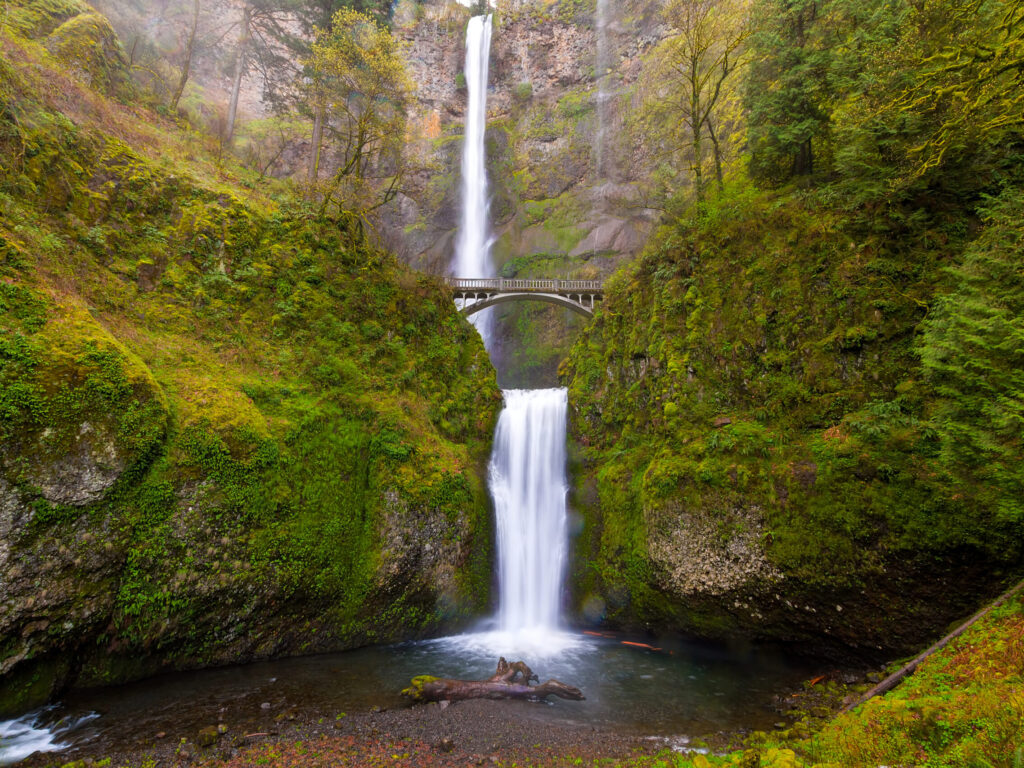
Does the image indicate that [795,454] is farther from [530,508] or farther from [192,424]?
[192,424]

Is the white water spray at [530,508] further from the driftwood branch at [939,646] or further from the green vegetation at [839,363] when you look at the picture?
the driftwood branch at [939,646]

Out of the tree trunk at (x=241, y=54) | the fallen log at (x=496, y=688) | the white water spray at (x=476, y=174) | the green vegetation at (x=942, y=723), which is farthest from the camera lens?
the white water spray at (x=476, y=174)

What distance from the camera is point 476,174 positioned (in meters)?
33.6

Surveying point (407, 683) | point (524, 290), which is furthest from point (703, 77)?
point (407, 683)

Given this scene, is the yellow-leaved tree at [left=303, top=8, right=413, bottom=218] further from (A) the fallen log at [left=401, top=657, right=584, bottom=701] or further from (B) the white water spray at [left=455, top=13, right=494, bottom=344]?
(B) the white water spray at [left=455, top=13, right=494, bottom=344]

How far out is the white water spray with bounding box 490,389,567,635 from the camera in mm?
11828

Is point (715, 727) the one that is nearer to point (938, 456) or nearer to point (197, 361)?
point (938, 456)

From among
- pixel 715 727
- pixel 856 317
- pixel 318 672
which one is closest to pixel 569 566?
pixel 715 727

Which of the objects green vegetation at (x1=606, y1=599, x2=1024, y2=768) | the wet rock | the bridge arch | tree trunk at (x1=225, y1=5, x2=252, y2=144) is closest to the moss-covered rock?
tree trunk at (x1=225, y1=5, x2=252, y2=144)

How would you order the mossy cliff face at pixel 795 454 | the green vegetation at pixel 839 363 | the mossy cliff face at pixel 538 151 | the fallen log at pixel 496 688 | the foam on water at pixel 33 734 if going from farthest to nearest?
the mossy cliff face at pixel 538 151, the fallen log at pixel 496 688, the mossy cliff face at pixel 795 454, the green vegetation at pixel 839 363, the foam on water at pixel 33 734

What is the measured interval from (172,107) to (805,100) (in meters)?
20.2

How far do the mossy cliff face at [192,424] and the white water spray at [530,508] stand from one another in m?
1.05

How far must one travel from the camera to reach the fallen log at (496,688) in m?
7.08

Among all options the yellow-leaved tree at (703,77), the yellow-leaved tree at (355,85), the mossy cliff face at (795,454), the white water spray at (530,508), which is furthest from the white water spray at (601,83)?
the white water spray at (530,508)
